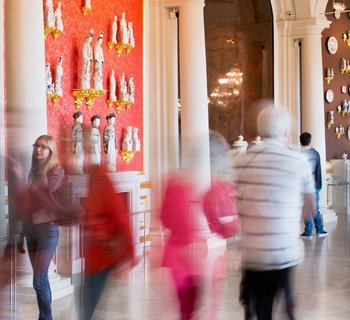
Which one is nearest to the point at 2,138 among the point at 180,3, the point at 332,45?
the point at 180,3

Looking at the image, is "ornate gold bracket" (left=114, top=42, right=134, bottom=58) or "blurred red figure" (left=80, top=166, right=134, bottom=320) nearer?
"blurred red figure" (left=80, top=166, right=134, bottom=320)

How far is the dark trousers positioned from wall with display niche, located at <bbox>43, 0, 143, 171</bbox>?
4.76 m

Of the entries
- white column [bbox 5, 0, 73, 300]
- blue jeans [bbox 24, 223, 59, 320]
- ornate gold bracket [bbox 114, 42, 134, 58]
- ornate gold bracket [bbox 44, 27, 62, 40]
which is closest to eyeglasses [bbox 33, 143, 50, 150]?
blue jeans [bbox 24, 223, 59, 320]

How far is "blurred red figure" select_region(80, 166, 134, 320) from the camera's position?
4496 mm

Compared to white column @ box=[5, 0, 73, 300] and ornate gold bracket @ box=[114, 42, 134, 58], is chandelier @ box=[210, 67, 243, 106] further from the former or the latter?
white column @ box=[5, 0, 73, 300]

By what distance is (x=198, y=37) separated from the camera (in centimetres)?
1089

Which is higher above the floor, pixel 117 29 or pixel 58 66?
pixel 117 29

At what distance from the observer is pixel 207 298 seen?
7285 millimetres

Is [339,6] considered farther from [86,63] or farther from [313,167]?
[86,63]

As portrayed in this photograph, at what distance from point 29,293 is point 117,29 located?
15.1 ft

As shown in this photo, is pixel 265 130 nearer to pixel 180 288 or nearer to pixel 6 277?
pixel 180 288

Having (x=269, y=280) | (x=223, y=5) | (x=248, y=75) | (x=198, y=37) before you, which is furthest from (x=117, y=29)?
(x=269, y=280)

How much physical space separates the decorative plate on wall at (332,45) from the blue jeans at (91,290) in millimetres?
12900

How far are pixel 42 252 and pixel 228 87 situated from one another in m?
8.42
